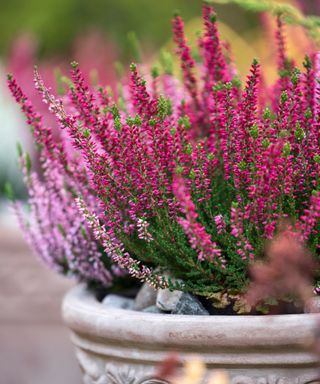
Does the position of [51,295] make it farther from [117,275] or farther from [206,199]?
[206,199]

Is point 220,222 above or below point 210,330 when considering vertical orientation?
above

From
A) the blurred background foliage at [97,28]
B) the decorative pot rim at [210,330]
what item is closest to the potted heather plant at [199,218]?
the decorative pot rim at [210,330]

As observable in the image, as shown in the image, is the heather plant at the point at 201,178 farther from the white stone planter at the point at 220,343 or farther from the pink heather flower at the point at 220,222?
the white stone planter at the point at 220,343

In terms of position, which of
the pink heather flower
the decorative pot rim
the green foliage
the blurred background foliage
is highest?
the green foliage

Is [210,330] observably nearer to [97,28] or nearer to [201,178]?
[201,178]

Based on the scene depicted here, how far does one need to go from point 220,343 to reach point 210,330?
0.03 m

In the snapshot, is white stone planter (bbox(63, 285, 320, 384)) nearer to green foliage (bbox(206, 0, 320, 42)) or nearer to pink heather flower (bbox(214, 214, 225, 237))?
pink heather flower (bbox(214, 214, 225, 237))

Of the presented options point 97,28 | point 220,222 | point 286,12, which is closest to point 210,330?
point 220,222

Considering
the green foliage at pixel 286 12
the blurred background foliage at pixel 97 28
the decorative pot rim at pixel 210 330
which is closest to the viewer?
the decorative pot rim at pixel 210 330

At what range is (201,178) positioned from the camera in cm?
152

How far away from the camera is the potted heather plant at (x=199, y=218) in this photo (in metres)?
1.38

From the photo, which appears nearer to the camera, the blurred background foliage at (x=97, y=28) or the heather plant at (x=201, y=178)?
the heather plant at (x=201, y=178)

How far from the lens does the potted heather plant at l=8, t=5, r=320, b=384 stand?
4.52 feet

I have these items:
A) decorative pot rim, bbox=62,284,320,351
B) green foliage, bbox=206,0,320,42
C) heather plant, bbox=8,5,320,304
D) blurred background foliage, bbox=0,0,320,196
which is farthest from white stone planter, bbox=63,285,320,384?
blurred background foliage, bbox=0,0,320,196
